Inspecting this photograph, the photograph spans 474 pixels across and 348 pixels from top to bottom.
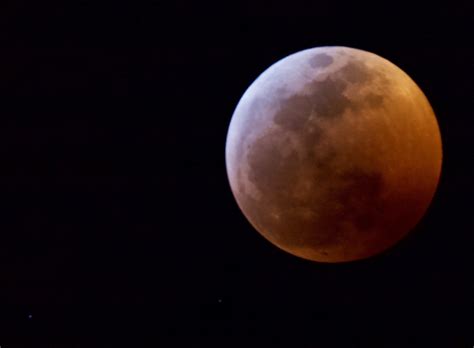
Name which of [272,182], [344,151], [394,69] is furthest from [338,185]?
[394,69]

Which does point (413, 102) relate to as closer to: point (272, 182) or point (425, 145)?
point (425, 145)

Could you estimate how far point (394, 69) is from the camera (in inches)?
182

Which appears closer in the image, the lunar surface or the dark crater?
the lunar surface

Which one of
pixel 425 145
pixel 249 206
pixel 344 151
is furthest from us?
pixel 249 206

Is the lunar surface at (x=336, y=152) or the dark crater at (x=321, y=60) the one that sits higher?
the dark crater at (x=321, y=60)

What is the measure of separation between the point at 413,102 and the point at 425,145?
378 mm

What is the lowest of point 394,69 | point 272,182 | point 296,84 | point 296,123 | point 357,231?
point 357,231

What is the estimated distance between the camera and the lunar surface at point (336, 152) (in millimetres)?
4121

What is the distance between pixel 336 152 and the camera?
161 inches

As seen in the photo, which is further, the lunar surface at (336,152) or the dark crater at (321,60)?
the dark crater at (321,60)

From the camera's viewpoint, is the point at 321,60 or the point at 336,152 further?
the point at 321,60

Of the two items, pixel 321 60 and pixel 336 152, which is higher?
pixel 321 60

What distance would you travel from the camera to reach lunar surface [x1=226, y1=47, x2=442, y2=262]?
13.5 ft

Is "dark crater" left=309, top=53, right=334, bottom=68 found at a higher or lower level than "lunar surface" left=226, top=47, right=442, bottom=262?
higher
